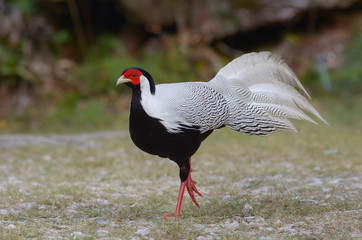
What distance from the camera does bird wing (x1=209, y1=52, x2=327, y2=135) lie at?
5.13 m

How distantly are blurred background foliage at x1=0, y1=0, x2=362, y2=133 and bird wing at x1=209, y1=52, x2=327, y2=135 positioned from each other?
7120 millimetres

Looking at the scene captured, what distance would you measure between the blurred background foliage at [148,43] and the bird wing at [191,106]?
747 cm

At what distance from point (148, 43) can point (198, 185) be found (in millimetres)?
8366

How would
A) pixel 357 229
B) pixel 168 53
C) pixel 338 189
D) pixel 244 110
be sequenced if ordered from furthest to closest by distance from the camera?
pixel 168 53 < pixel 338 189 < pixel 244 110 < pixel 357 229

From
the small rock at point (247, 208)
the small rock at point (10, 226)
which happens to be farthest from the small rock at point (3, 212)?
the small rock at point (247, 208)

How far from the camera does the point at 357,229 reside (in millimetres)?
4113

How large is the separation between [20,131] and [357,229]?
28.7 feet

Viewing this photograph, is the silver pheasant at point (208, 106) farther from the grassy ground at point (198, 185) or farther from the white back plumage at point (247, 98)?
the grassy ground at point (198, 185)

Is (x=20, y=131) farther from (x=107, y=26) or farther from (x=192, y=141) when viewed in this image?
(x=192, y=141)

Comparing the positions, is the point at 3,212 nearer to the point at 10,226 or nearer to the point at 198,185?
the point at 10,226

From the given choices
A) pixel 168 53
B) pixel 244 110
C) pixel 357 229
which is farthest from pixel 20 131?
pixel 357 229

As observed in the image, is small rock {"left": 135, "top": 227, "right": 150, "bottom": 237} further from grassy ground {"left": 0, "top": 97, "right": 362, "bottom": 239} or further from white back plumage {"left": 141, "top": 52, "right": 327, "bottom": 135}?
white back plumage {"left": 141, "top": 52, "right": 327, "bottom": 135}

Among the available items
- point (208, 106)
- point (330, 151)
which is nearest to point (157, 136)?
point (208, 106)

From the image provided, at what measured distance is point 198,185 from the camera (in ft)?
21.2
